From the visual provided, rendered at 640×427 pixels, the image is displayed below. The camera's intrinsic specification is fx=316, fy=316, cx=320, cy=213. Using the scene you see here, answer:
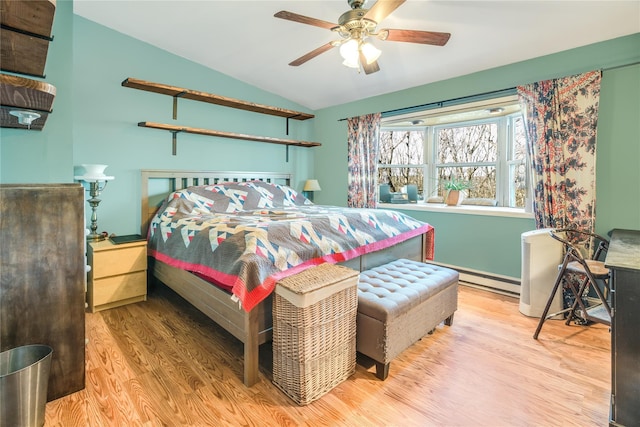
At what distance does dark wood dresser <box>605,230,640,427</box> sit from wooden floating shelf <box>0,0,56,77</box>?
90.9 inches

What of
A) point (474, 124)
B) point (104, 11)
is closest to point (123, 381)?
point (104, 11)

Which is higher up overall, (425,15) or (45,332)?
(425,15)

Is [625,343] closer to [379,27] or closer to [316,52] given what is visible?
[316,52]

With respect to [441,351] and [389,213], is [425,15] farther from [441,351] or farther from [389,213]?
[441,351]

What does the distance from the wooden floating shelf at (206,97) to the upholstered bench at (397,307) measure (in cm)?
261

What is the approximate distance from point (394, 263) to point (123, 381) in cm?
196

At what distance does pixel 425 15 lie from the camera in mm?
2463

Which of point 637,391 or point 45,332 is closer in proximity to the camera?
point 637,391

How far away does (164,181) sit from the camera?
354 cm

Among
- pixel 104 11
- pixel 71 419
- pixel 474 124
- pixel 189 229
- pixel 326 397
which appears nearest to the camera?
pixel 71 419

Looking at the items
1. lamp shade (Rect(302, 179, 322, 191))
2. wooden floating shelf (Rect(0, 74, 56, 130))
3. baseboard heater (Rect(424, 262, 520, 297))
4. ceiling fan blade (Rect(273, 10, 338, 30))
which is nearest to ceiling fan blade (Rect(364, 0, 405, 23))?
ceiling fan blade (Rect(273, 10, 338, 30))

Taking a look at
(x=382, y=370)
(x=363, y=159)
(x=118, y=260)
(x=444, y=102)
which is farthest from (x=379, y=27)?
(x=118, y=260)

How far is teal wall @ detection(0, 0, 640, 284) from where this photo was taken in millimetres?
2062

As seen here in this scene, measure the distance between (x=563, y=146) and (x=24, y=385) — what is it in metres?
3.83
